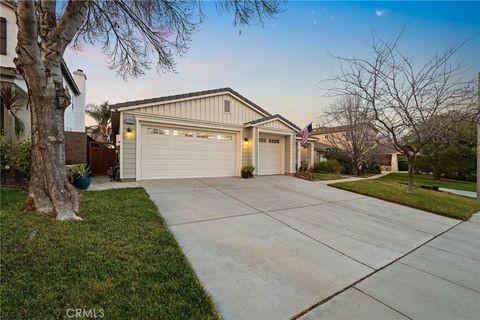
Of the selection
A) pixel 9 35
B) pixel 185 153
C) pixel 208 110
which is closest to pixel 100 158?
pixel 185 153

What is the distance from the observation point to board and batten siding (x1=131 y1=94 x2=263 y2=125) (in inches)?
341

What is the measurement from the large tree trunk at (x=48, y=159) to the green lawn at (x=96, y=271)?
248mm

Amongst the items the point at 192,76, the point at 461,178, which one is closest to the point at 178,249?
the point at 192,76

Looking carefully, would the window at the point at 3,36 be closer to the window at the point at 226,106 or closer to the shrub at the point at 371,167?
the window at the point at 226,106

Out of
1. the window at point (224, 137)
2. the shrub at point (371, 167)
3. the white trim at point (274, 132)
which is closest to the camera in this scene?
the window at point (224, 137)

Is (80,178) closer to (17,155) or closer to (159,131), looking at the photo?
(17,155)

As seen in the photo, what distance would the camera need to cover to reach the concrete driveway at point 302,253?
2160 millimetres

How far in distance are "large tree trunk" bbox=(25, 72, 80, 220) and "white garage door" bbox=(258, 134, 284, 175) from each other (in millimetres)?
8878

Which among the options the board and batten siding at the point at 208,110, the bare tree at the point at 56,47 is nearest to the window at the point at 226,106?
the board and batten siding at the point at 208,110

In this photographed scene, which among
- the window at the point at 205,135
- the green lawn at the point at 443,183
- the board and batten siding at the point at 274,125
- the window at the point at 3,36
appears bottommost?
the green lawn at the point at 443,183

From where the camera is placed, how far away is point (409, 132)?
8898 millimetres

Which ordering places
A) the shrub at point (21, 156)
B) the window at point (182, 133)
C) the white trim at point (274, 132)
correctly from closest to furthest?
1. the shrub at point (21, 156)
2. the window at point (182, 133)
3. the white trim at point (274, 132)

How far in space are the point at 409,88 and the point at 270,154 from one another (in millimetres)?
6627

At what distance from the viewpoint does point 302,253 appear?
3.21m
